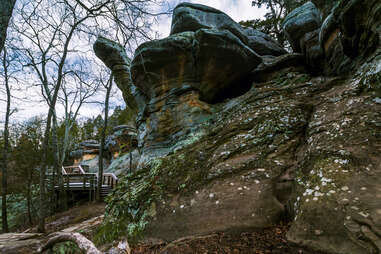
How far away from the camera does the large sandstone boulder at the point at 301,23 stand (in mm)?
7359

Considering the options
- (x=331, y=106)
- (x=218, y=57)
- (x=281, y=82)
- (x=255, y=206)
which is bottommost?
(x=255, y=206)

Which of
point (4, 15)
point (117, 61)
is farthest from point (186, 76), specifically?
point (4, 15)

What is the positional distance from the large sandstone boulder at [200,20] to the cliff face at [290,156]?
1598 mm

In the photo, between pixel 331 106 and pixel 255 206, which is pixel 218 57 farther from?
pixel 255 206

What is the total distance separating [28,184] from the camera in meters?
8.70

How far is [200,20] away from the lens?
889 cm

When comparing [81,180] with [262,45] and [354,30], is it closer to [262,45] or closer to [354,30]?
[262,45]

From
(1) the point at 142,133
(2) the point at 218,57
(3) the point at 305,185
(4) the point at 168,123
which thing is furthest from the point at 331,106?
(1) the point at 142,133

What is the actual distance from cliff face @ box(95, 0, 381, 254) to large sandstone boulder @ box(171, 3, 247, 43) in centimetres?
160

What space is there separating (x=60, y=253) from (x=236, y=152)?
4.78 m

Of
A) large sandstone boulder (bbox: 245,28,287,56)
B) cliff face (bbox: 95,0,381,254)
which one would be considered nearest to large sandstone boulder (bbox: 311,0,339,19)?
cliff face (bbox: 95,0,381,254)

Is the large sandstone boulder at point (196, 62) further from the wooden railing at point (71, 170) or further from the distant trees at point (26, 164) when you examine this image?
the wooden railing at point (71, 170)

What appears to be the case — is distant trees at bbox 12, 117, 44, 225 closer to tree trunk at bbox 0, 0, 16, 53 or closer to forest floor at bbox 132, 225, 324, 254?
forest floor at bbox 132, 225, 324, 254

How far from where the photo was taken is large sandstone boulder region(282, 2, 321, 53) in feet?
24.1
